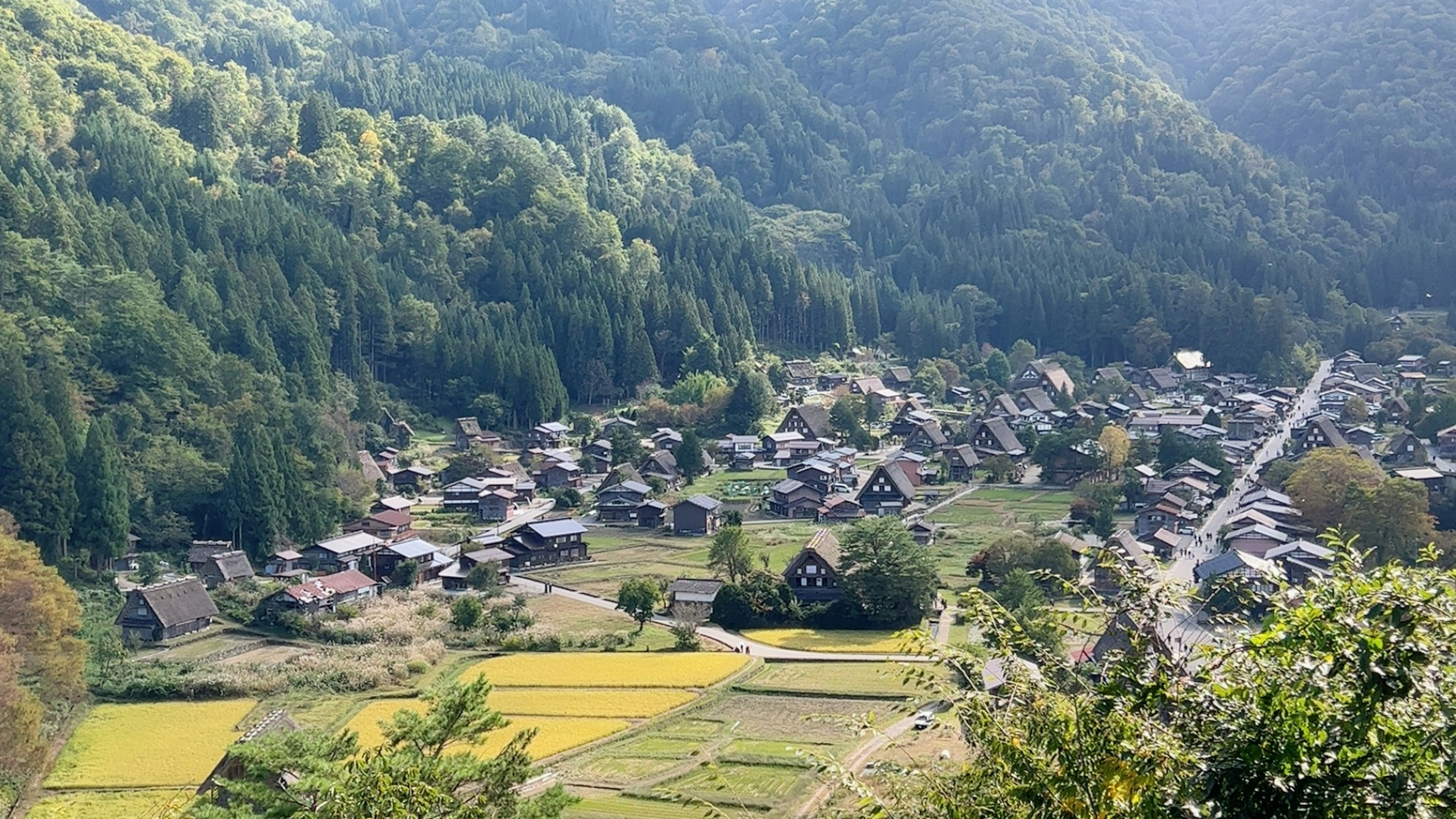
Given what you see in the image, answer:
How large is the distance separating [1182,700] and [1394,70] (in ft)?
468

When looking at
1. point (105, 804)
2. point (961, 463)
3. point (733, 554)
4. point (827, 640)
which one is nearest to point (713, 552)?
point (733, 554)

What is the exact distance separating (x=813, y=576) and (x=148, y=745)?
18.9m

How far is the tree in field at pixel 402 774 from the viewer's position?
1141 cm

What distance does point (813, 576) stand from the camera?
39.4m

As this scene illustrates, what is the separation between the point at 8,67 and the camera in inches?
2773

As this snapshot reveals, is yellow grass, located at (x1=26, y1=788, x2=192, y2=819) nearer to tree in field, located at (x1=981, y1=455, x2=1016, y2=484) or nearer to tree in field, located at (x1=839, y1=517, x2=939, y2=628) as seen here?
tree in field, located at (x1=839, y1=517, x2=939, y2=628)

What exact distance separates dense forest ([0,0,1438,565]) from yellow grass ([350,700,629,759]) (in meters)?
16.8

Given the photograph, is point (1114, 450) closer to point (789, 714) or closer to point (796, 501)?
point (796, 501)

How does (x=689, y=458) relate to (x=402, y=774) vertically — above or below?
below

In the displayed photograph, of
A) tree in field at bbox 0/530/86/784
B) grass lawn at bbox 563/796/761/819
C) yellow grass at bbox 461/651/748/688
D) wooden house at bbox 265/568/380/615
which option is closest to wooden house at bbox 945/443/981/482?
yellow grass at bbox 461/651/748/688

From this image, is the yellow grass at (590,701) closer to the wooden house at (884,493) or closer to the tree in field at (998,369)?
the wooden house at (884,493)

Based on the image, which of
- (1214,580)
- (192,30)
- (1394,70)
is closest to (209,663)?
(1214,580)

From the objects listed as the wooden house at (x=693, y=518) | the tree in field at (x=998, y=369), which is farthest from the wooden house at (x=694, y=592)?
the tree in field at (x=998, y=369)

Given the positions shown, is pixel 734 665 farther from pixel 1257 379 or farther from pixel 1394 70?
pixel 1394 70
